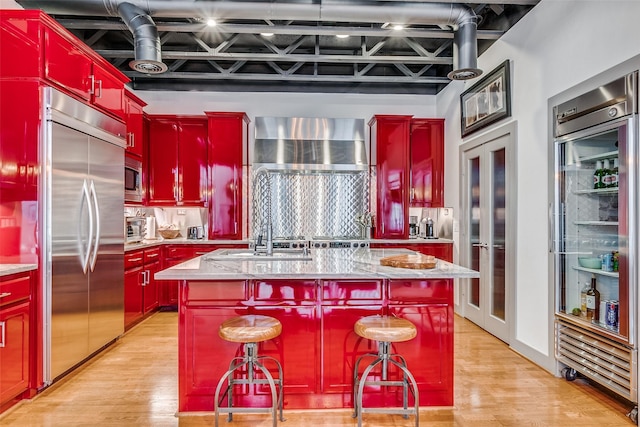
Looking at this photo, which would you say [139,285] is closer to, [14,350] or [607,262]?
[14,350]

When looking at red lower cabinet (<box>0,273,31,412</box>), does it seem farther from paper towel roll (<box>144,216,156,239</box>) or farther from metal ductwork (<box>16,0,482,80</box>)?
paper towel roll (<box>144,216,156,239</box>)

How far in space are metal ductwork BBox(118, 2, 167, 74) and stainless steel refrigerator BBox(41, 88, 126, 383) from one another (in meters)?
0.62

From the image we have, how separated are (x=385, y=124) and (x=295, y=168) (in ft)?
4.86

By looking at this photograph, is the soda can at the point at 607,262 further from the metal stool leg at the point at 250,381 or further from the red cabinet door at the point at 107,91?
the red cabinet door at the point at 107,91

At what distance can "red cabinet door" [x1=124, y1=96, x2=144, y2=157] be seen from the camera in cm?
440

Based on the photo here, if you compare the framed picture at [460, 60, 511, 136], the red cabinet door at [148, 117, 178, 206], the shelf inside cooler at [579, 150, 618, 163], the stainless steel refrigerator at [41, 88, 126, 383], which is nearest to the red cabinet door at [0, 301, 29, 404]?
the stainless steel refrigerator at [41, 88, 126, 383]

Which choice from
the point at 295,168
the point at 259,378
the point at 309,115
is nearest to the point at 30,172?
the point at 259,378

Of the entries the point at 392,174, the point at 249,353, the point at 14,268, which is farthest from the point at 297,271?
the point at 392,174

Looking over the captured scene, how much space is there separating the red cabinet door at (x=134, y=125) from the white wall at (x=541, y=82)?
4.16 meters

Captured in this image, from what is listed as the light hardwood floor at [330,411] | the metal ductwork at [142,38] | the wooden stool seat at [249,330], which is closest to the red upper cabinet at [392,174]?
the light hardwood floor at [330,411]

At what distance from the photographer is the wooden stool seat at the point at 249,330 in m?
2.11

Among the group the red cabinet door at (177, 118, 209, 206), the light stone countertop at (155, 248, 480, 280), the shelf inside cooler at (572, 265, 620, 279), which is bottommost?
the shelf inside cooler at (572, 265, 620, 279)

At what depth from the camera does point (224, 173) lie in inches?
211

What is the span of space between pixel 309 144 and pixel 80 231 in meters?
3.11
